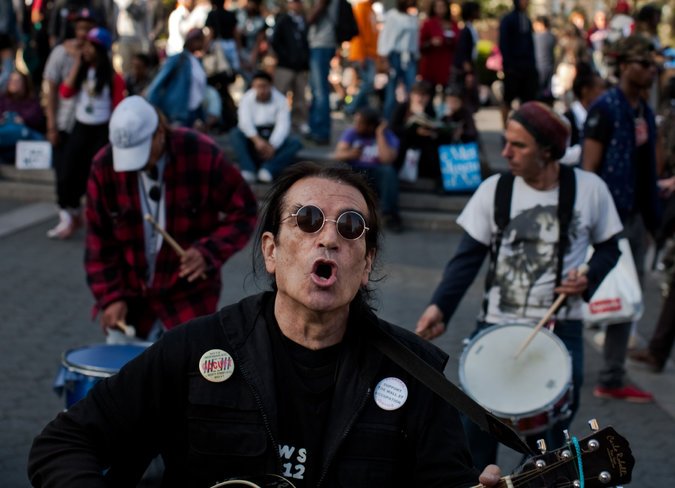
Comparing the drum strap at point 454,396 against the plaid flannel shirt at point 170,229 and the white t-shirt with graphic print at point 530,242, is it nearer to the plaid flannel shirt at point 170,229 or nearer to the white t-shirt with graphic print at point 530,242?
the white t-shirt with graphic print at point 530,242

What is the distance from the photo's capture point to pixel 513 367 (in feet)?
16.3

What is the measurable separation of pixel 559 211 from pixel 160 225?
5.66 ft

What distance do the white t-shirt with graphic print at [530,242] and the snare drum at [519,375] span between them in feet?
0.65

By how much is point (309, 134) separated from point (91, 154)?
4343 mm

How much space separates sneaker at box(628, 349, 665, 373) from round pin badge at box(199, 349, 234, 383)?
5518 mm

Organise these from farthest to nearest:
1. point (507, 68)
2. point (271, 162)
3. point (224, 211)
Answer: point (507, 68) → point (271, 162) → point (224, 211)

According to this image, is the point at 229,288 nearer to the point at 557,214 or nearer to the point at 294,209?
the point at 557,214

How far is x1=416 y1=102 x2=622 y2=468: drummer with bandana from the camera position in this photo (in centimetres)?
519

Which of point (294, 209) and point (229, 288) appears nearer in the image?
point (294, 209)

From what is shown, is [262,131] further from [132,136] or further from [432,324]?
[432,324]

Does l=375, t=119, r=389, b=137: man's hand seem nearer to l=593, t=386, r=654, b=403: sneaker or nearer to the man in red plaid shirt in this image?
l=593, t=386, r=654, b=403: sneaker

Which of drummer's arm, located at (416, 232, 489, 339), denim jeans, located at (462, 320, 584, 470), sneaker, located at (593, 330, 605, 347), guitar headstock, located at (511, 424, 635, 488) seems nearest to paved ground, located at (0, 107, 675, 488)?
sneaker, located at (593, 330, 605, 347)

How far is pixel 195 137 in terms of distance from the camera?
5.50m

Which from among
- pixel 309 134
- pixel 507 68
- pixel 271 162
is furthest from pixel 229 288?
pixel 507 68
